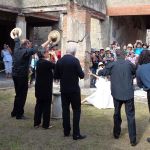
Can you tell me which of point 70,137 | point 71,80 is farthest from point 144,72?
point 70,137

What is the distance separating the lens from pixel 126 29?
2358 cm

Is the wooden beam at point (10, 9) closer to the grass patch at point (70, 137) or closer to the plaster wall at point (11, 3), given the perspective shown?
the plaster wall at point (11, 3)

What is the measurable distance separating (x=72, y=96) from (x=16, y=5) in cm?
1307

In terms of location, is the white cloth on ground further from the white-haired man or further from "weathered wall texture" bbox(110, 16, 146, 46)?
"weathered wall texture" bbox(110, 16, 146, 46)

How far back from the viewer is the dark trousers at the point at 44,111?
27.5 feet

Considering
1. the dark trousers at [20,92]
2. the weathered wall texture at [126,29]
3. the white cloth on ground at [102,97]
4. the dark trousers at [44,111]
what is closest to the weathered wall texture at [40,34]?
the weathered wall texture at [126,29]

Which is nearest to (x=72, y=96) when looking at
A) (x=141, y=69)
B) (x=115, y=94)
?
(x=115, y=94)

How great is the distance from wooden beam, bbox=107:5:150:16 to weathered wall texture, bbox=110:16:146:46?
66cm

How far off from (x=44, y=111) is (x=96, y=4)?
11.8 metres

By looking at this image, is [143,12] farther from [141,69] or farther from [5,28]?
[141,69]

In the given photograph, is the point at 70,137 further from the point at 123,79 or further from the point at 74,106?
the point at 123,79

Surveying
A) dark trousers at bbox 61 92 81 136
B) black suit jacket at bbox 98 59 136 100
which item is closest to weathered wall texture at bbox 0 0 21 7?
dark trousers at bbox 61 92 81 136

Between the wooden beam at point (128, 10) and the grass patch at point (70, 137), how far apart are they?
1068 centimetres

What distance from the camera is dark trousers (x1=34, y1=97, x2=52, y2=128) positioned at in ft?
27.5
